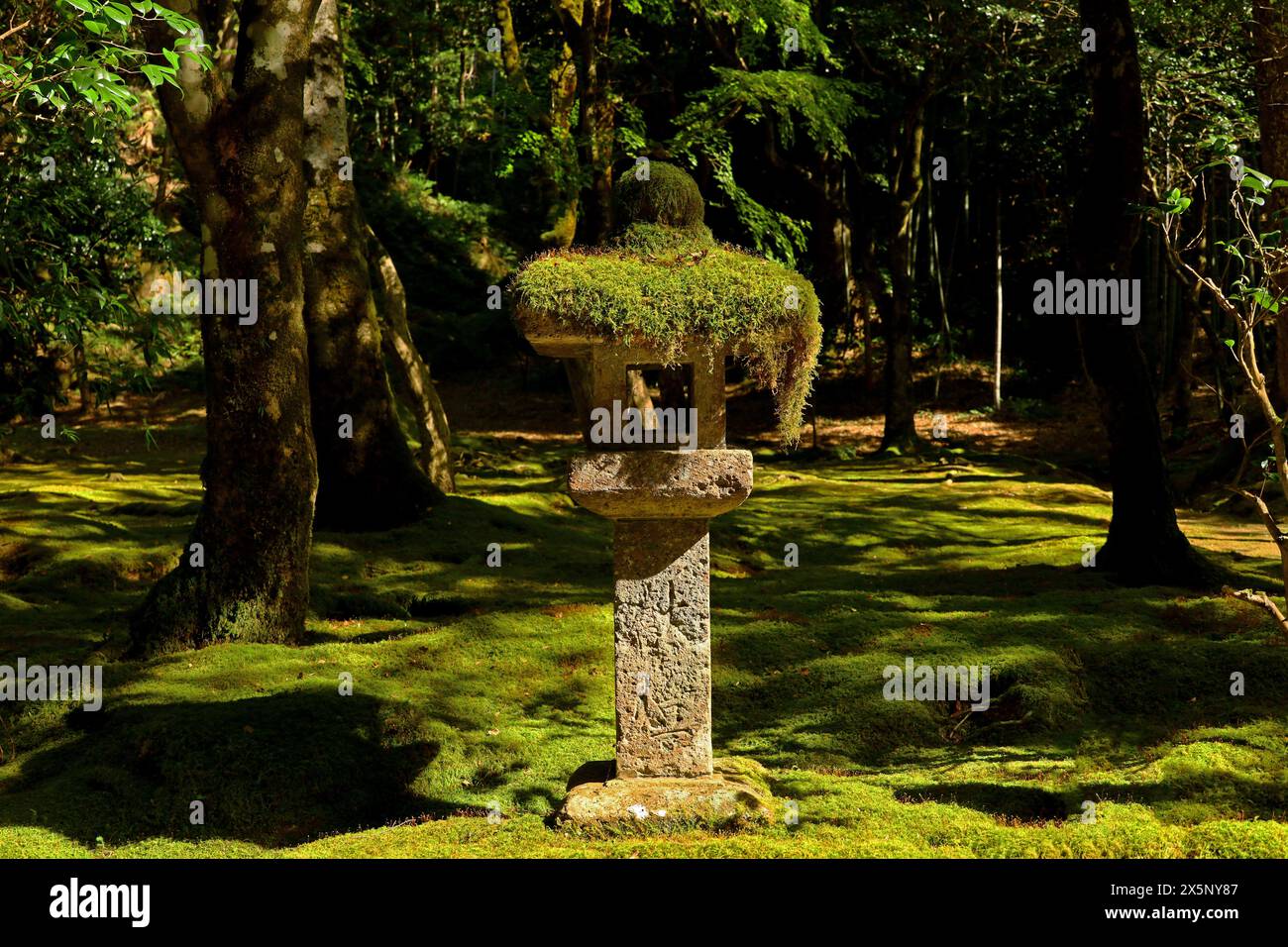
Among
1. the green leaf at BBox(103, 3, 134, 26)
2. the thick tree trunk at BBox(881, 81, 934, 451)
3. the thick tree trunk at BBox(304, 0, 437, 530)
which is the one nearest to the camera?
the green leaf at BBox(103, 3, 134, 26)

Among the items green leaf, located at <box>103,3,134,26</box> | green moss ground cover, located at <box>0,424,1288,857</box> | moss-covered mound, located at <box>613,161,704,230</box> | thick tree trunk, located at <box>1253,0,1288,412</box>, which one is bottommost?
green moss ground cover, located at <box>0,424,1288,857</box>

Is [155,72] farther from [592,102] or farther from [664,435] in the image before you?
[592,102]

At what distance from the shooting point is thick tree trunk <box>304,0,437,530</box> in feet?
43.7

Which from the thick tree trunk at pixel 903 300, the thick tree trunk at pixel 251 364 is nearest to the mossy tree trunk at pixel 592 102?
the thick tree trunk at pixel 251 364

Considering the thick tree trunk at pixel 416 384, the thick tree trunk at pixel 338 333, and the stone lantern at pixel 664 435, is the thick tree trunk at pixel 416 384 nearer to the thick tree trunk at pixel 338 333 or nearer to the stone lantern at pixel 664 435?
the thick tree trunk at pixel 338 333

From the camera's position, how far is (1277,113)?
13195 mm

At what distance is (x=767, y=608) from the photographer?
1186 centimetres

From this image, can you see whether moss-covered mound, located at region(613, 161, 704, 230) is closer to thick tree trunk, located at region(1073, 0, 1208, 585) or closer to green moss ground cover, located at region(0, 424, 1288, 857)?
green moss ground cover, located at region(0, 424, 1288, 857)

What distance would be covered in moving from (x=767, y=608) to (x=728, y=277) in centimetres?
596

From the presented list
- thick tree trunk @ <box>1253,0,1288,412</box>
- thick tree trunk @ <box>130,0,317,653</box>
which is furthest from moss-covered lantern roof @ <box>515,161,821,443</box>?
thick tree trunk @ <box>1253,0,1288,412</box>

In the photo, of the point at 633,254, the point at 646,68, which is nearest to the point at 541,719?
the point at 633,254

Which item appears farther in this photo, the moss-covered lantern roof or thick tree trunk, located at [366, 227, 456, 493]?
thick tree trunk, located at [366, 227, 456, 493]

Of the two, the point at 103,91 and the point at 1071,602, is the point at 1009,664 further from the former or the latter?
the point at 103,91

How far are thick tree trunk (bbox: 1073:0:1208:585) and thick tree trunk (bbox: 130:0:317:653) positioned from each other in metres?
7.76
